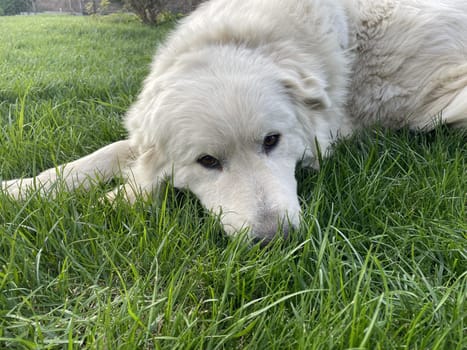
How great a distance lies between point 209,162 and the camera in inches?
83.3

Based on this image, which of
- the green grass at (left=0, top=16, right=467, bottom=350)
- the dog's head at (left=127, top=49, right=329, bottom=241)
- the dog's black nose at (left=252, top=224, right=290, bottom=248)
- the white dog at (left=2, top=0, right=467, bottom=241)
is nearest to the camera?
the green grass at (left=0, top=16, right=467, bottom=350)

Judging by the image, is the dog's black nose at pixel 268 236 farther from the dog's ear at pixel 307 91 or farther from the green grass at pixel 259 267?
the dog's ear at pixel 307 91

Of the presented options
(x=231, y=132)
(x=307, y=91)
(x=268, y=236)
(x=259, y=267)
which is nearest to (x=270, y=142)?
(x=231, y=132)

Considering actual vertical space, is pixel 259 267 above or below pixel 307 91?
below

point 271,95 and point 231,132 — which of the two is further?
point 271,95

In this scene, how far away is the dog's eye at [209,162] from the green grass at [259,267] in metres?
0.17

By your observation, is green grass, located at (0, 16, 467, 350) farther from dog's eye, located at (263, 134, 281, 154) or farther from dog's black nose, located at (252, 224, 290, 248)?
dog's eye, located at (263, 134, 281, 154)

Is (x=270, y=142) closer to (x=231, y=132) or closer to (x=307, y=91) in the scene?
(x=231, y=132)

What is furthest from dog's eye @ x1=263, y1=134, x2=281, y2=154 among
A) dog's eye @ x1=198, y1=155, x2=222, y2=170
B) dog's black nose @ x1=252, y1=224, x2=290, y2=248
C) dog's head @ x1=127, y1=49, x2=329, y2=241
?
dog's black nose @ x1=252, y1=224, x2=290, y2=248

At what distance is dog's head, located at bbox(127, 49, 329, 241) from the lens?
192 centimetres

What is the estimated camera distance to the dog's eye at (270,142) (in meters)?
2.12

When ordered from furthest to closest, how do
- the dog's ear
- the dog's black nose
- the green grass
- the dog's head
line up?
the dog's ear → the dog's head → the dog's black nose → the green grass

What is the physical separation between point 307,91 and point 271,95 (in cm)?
27

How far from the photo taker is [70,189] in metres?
2.20
